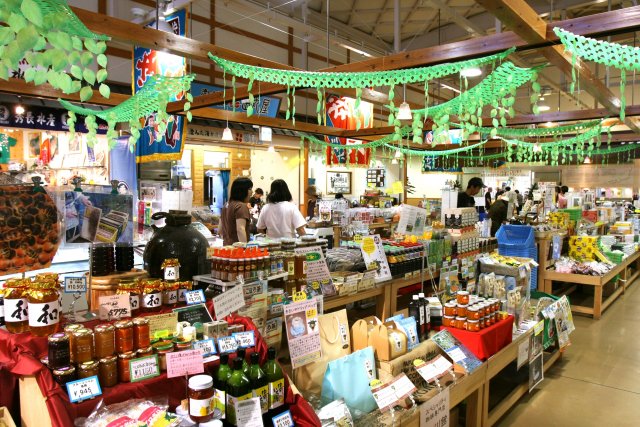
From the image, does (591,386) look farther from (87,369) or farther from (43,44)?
(43,44)

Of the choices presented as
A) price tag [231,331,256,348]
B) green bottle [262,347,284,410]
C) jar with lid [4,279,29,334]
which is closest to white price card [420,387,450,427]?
green bottle [262,347,284,410]

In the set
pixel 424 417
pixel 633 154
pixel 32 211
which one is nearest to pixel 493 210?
pixel 424 417

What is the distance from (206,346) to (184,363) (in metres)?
0.20

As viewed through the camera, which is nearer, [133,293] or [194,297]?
[133,293]

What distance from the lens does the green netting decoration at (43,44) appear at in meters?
1.42

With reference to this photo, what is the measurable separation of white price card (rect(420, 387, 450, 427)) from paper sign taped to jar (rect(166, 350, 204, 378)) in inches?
52.1

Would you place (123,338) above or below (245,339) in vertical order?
above

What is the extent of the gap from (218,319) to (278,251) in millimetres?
1063

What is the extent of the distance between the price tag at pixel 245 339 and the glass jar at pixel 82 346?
2.03 ft

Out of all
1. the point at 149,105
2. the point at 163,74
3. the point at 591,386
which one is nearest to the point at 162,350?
the point at 149,105

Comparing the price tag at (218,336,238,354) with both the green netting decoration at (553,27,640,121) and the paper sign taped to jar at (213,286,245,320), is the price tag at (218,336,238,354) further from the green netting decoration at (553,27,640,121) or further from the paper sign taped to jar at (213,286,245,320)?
the green netting decoration at (553,27,640,121)

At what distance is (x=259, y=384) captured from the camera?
193 centimetres

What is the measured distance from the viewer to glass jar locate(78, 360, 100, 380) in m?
1.72

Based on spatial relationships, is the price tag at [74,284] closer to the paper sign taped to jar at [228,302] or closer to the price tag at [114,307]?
the price tag at [114,307]
